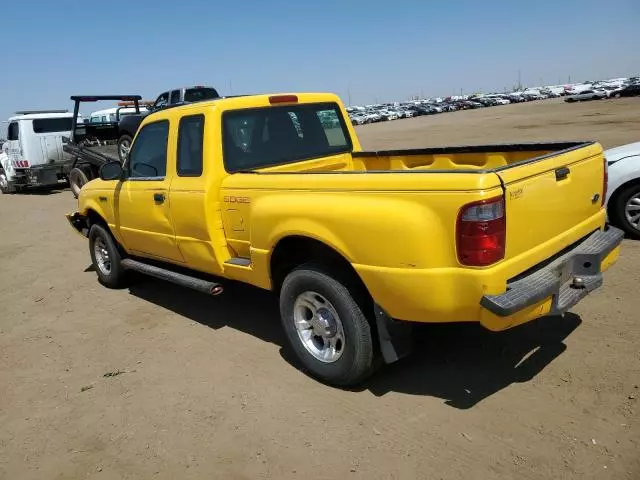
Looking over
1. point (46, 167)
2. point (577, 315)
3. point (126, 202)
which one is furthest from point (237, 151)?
point (46, 167)

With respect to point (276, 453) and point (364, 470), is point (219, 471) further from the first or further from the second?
point (364, 470)

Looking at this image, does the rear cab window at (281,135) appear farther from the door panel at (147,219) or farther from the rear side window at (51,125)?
the rear side window at (51,125)

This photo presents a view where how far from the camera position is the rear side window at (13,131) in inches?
637

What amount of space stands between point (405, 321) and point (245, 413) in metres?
1.20

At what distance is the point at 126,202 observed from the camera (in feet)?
17.7

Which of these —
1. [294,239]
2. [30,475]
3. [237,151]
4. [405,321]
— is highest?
[237,151]

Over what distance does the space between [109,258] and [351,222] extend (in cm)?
407

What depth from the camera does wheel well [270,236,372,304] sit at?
347 centimetres

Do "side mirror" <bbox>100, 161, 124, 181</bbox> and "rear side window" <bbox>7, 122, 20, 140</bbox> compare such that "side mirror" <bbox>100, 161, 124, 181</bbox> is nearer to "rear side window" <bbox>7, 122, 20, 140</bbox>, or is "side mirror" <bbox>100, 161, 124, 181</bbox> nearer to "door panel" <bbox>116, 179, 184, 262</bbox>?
"door panel" <bbox>116, 179, 184, 262</bbox>

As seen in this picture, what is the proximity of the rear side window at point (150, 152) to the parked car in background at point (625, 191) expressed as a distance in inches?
191

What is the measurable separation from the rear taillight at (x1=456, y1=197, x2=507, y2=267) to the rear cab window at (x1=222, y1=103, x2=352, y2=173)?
85.8 inches

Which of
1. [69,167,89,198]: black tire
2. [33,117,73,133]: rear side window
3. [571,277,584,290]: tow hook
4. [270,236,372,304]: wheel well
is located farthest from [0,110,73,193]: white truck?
[571,277,584,290]: tow hook

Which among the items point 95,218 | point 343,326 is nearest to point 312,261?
point 343,326

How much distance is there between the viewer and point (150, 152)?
5.20m
